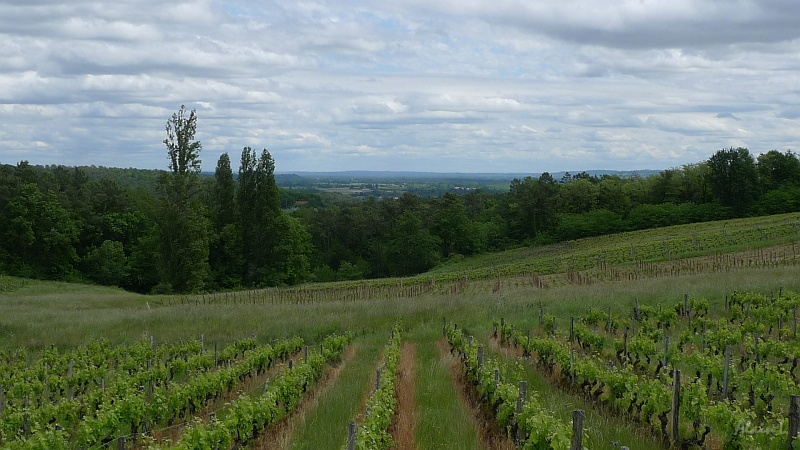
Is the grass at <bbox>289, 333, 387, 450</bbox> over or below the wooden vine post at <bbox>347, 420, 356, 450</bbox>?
below

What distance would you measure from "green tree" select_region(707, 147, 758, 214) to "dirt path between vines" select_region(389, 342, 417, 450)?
7774cm

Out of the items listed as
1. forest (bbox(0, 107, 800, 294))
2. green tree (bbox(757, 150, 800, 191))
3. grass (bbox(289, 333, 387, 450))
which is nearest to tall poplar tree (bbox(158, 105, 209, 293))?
forest (bbox(0, 107, 800, 294))

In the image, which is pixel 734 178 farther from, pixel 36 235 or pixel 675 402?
pixel 675 402

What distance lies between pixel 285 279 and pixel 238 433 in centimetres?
5543

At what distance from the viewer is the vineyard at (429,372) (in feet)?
31.2

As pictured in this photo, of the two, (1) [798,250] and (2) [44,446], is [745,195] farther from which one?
(2) [44,446]

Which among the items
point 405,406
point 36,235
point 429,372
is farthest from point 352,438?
point 36,235

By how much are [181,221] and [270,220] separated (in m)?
14.2

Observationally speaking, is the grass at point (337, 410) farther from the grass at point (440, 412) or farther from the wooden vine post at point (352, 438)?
the wooden vine post at point (352, 438)

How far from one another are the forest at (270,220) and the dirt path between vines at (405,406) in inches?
1466

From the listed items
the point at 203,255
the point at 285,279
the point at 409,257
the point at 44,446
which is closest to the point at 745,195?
the point at 409,257

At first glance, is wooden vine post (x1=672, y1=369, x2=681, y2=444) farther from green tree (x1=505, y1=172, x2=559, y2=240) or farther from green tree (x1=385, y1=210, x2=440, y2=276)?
green tree (x1=505, y1=172, x2=559, y2=240)

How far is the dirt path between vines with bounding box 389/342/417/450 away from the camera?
9945mm

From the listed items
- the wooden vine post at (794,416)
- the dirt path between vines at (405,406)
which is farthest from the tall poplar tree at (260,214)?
the wooden vine post at (794,416)
